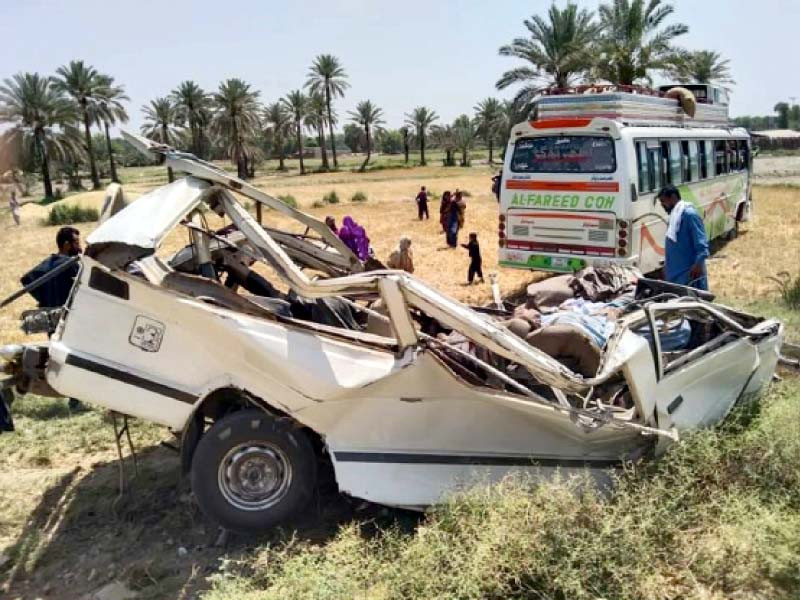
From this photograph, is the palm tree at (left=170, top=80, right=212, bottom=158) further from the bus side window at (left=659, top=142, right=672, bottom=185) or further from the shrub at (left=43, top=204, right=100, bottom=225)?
Answer: the bus side window at (left=659, top=142, right=672, bottom=185)

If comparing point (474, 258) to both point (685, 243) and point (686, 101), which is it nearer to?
point (686, 101)

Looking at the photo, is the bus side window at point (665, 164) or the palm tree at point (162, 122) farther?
the palm tree at point (162, 122)

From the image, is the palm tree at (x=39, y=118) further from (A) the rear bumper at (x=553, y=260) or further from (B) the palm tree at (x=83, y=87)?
(A) the rear bumper at (x=553, y=260)

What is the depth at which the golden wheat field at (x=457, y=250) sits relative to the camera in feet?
38.3

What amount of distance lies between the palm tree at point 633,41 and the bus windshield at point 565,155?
1831 cm

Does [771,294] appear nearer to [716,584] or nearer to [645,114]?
[645,114]

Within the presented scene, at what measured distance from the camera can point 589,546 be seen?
3.34 metres

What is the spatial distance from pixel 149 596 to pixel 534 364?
252cm

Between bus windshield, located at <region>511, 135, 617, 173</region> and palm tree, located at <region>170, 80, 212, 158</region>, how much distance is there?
49342 mm

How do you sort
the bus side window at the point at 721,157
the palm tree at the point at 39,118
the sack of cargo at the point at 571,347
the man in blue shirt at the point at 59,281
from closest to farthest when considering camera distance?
the sack of cargo at the point at 571,347, the man in blue shirt at the point at 59,281, the bus side window at the point at 721,157, the palm tree at the point at 39,118

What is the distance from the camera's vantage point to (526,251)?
10.6m

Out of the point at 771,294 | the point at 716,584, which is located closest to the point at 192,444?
the point at 716,584

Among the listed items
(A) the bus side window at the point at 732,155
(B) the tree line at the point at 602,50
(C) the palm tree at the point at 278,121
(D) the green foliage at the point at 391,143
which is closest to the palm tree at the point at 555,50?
(B) the tree line at the point at 602,50

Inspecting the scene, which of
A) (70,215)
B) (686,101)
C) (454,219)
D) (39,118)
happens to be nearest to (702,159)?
(686,101)
